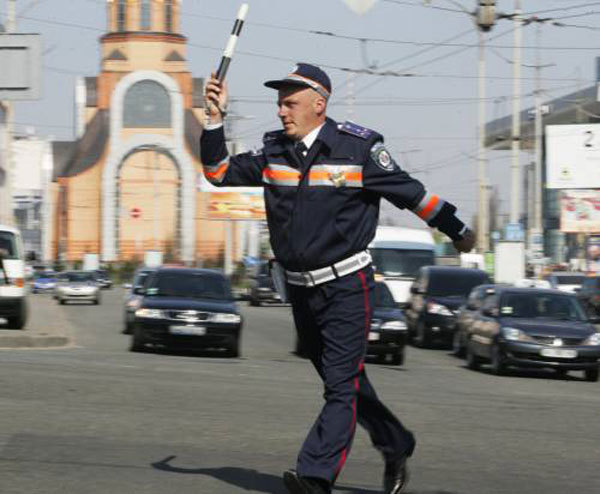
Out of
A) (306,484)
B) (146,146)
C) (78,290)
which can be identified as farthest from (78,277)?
(306,484)

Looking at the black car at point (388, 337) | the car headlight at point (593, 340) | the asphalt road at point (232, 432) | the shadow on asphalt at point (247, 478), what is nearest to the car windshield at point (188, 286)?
the black car at point (388, 337)

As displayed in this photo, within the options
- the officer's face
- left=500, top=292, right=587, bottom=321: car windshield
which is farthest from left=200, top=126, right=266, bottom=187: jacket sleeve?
left=500, top=292, right=587, bottom=321: car windshield

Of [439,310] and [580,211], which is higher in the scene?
[580,211]

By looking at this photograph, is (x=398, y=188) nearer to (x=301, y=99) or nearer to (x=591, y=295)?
(x=301, y=99)

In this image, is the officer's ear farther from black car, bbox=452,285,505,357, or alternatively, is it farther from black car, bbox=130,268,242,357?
black car, bbox=452,285,505,357

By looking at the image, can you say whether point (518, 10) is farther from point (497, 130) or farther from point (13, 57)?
point (497, 130)

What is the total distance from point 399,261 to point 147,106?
68138mm

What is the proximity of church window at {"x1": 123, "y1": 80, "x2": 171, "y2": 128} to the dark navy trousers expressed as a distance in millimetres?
98704

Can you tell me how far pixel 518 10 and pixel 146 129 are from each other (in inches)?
2488

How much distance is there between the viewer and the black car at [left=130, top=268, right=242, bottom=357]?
70.6ft

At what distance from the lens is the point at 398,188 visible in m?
6.47

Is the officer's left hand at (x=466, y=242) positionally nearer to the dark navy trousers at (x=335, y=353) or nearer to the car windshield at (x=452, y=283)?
the dark navy trousers at (x=335, y=353)

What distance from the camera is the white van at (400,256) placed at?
127ft

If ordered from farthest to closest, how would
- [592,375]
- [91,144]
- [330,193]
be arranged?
[91,144], [592,375], [330,193]
